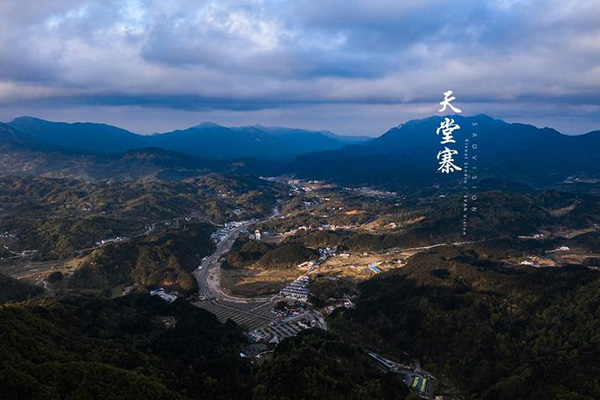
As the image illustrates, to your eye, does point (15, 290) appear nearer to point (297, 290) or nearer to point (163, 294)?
point (163, 294)

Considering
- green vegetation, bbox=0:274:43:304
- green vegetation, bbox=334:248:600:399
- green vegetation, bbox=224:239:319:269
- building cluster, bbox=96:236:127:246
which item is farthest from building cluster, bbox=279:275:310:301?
building cluster, bbox=96:236:127:246

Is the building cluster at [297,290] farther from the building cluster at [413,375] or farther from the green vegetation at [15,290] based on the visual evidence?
the green vegetation at [15,290]

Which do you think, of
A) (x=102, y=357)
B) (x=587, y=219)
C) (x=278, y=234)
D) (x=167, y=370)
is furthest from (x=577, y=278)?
(x=278, y=234)

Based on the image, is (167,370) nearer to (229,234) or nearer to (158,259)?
(158,259)

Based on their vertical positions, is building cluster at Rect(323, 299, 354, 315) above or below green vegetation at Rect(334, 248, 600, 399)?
below

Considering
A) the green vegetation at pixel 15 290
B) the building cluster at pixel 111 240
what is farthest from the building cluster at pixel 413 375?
the building cluster at pixel 111 240

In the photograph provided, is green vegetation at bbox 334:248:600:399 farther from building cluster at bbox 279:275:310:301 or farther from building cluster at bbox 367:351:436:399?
building cluster at bbox 279:275:310:301

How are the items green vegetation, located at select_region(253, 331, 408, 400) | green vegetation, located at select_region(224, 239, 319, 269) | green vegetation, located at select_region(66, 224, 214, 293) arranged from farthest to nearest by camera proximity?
1. green vegetation, located at select_region(224, 239, 319, 269)
2. green vegetation, located at select_region(66, 224, 214, 293)
3. green vegetation, located at select_region(253, 331, 408, 400)

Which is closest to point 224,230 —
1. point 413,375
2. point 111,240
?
point 111,240
